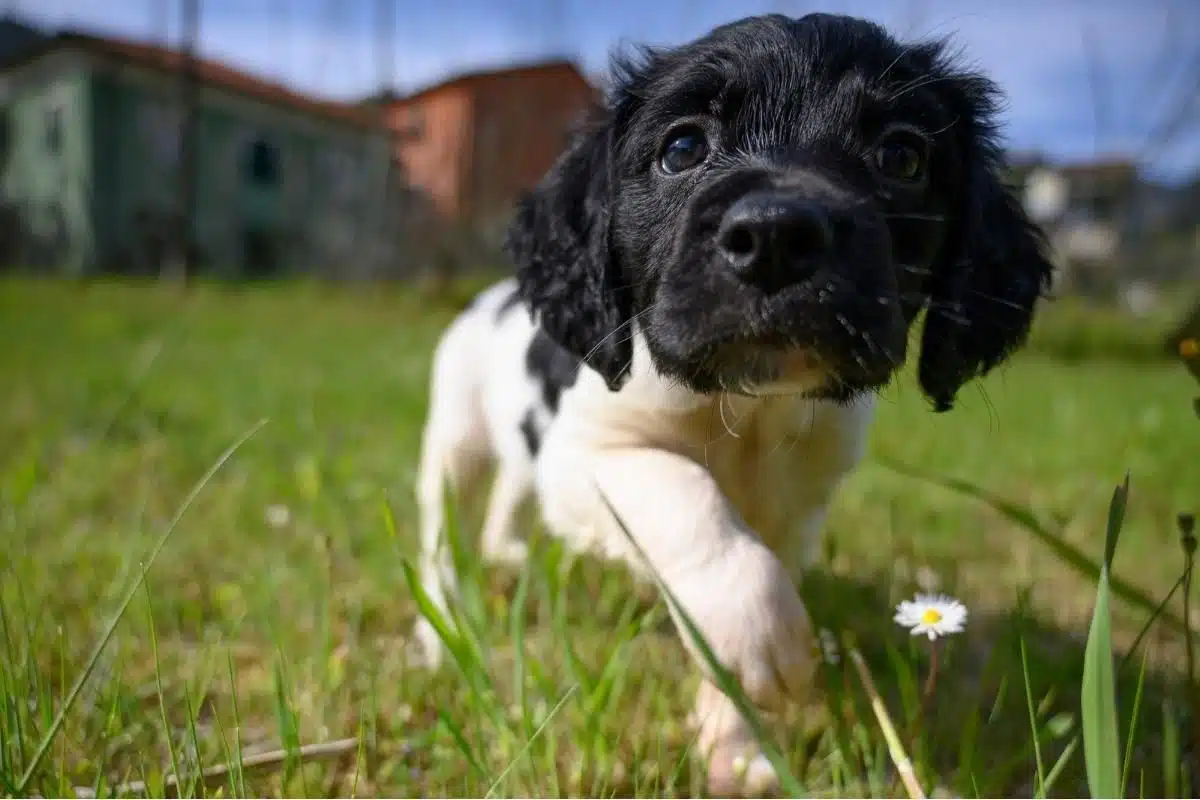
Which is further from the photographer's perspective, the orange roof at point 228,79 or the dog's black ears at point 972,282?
the orange roof at point 228,79

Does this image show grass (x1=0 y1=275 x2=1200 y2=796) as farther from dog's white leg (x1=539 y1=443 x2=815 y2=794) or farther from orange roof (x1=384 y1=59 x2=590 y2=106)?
orange roof (x1=384 y1=59 x2=590 y2=106)

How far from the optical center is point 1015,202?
1.96 metres

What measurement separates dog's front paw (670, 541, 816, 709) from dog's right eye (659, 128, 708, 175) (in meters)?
0.71

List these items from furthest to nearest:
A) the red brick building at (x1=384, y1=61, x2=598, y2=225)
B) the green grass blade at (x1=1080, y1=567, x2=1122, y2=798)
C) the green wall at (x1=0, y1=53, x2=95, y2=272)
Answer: the red brick building at (x1=384, y1=61, x2=598, y2=225) < the green wall at (x1=0, y1=53, x2=95, y2=272) < the green grass blade at (x1=1080, y1=567, x2=1122, y2=798)

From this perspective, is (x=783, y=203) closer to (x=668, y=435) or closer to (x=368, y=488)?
(x=668, y=435)

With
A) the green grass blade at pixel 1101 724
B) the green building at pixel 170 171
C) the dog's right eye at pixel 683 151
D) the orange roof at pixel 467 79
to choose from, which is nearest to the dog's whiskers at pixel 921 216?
the dog's right eye at pixel 683 151

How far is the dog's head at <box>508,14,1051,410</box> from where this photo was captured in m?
1.36

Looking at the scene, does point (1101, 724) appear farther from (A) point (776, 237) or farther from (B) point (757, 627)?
(A) point (776, 237)

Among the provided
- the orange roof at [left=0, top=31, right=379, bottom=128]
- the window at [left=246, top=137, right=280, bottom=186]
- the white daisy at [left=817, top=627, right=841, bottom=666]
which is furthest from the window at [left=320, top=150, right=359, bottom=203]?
the white daisy at [left=817, top=627, right=841, bottom=666]

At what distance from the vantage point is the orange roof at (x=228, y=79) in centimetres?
980

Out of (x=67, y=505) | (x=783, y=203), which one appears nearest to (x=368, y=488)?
(x=67, y=505)

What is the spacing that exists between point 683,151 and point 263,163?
586 inches

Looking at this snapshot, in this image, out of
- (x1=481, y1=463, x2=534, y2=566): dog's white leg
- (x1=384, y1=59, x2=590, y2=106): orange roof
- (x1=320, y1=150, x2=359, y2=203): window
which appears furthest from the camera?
(x1=320, y1=150, x2=359, y2=203): window

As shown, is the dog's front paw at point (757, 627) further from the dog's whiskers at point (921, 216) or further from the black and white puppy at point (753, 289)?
the dog's whiskers at point (921, 216)
